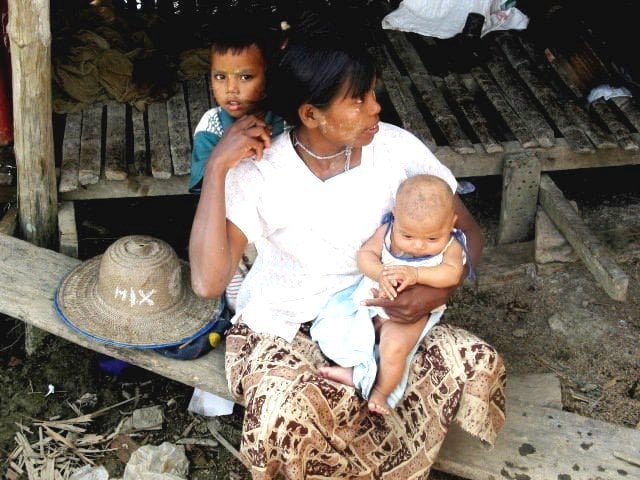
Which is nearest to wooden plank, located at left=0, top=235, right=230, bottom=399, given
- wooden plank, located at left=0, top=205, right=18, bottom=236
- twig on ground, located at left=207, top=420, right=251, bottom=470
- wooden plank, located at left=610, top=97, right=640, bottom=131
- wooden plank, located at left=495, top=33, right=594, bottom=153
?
wooden plank, located at left=0, top=205, right=18, bottom=236

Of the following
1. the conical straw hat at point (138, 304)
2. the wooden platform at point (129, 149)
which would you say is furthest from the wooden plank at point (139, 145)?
the conical straw hat at point (138, 304)

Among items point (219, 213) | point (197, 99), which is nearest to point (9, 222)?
point (197, 99)

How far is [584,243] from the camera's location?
3.93m

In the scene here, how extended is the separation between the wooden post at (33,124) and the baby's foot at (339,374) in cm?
164

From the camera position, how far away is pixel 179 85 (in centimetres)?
489

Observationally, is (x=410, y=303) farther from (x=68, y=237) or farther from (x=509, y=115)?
(x=509, y=115)

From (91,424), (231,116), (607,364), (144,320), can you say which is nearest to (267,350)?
(144,320)

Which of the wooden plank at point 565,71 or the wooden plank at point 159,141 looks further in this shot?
the wooden plank at point 565,71

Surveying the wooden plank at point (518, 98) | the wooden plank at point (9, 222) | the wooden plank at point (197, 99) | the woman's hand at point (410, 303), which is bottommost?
the wooden plank at point (9, 222)

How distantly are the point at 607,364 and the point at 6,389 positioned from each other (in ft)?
8.34

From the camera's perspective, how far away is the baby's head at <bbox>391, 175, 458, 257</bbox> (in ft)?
9.07

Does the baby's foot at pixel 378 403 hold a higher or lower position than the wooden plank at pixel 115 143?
higher

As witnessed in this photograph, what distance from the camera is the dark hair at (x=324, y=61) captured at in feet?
8.86

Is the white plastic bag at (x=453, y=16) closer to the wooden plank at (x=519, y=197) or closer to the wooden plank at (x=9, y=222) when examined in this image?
the wooden plank at (x=519, y=197)
